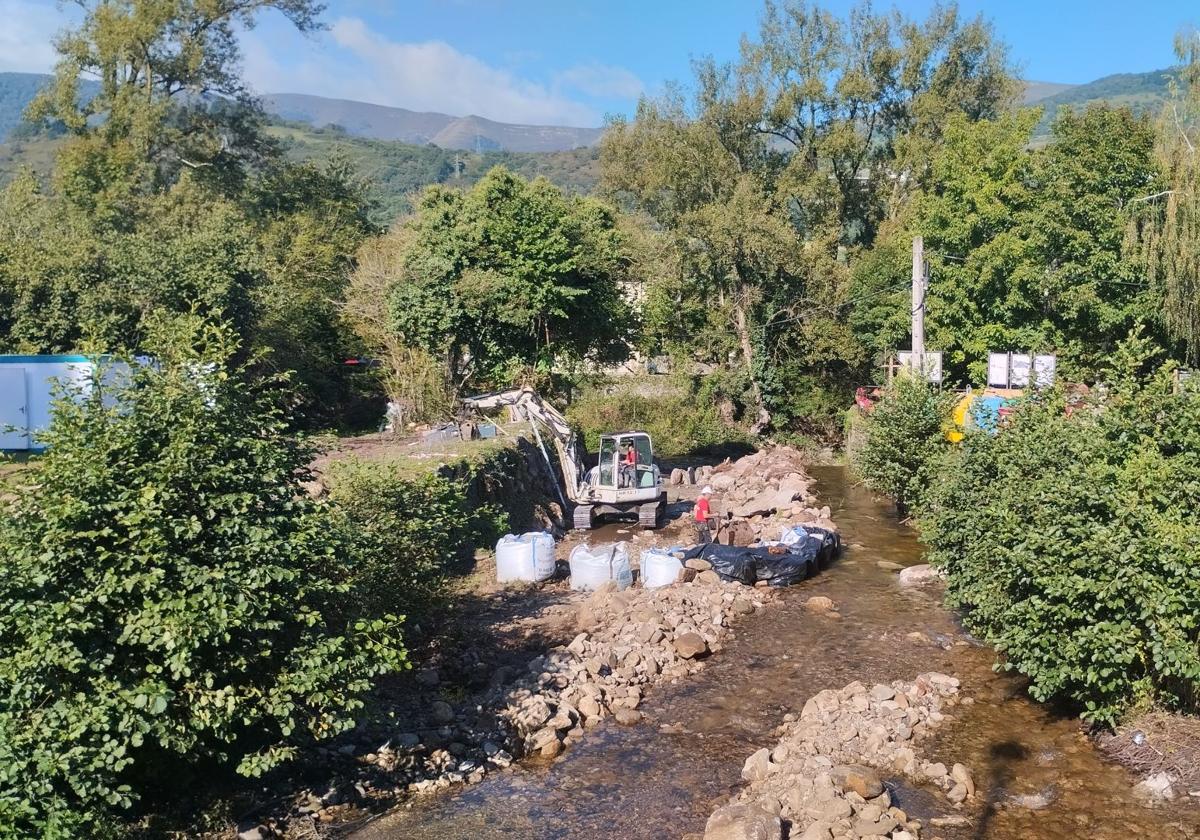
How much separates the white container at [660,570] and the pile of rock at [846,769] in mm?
4762

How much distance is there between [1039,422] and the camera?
11984mm

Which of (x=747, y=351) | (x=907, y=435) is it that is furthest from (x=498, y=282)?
(x=907, y=435)

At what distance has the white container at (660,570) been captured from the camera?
637 inches

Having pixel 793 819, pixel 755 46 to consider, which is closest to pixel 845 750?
pixel 793 819

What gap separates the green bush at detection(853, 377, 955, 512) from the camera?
64.1 feet

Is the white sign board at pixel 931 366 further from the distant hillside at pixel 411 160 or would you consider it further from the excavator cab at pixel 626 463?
the distant hillside at pixel 411 160

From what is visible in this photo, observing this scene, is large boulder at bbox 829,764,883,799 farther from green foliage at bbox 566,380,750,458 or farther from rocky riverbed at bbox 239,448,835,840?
green foliage at bbox 566,380,750,458

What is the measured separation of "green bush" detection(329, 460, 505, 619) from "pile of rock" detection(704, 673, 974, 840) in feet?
14.5

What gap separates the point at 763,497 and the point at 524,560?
9.02m

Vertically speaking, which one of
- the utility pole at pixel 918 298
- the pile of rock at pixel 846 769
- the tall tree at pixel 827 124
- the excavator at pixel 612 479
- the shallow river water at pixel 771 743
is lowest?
the shallow river water at pixel 771 743

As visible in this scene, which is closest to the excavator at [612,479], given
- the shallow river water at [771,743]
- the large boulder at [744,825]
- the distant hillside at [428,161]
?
the shallow river water at [771,743]

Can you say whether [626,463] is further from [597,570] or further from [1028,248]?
[1028,248]

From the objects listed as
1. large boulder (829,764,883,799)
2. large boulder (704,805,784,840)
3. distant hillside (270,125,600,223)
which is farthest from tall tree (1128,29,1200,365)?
distant hillside (270,125,600,223)

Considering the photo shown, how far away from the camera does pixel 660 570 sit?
1625 cm
